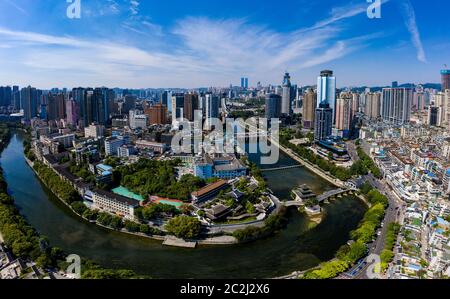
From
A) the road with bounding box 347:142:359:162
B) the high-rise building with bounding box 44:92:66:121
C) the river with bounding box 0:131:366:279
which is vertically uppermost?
the high-rise building with bounding box 44:92:66:121

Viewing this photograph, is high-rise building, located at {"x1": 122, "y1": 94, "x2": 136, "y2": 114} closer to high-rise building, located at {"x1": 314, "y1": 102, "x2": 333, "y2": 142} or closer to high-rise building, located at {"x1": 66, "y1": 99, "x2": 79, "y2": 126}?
high-rise building, located at {"x1": 66, "y1": 99, "x2": 79, "y2": 126}

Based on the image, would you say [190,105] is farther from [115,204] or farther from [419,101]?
[419,101]

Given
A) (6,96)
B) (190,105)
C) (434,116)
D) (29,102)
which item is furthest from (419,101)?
(6,96)

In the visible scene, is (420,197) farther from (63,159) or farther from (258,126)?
(258,126)

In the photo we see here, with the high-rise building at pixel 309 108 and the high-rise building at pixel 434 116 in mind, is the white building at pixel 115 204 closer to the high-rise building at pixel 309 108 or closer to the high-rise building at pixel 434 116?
the high-rise building at pixel 309 108

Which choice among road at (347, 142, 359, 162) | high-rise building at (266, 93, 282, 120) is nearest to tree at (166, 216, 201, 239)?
road at (347, 142, 359, 162)
